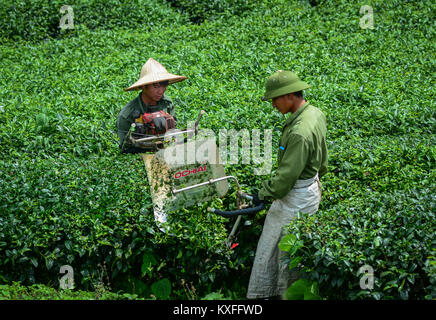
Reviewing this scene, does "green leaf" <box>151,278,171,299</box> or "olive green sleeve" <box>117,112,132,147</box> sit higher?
"olive green sleeve" <box>117,112,132,147</box>

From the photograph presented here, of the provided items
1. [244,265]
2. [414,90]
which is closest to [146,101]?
[244,265]

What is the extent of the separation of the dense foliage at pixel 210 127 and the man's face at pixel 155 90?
0.71m

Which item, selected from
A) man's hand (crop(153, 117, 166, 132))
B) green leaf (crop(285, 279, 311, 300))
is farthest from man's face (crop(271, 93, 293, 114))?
green leaf (crop(285, 279, 311, 300))

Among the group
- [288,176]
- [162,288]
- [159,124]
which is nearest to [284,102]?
[288,176]

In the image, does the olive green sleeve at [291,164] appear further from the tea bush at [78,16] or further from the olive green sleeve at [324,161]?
the tea bush at [78,16]

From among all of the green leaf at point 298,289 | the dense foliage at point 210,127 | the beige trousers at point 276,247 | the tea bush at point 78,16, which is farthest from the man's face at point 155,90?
the tea bush at point 78,16

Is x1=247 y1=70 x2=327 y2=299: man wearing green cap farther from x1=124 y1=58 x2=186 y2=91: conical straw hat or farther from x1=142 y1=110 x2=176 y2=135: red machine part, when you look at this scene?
x1=124 y1=58 x2=186 y2=91: conical straw hat

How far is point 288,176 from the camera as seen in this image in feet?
14.2

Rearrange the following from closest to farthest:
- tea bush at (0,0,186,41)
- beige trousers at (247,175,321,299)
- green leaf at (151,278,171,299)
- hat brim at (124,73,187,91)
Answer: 1. beige trousers at (247,175,321,299)
2. green leaf at (151,278,171,299)
3. hat brim at (124,73,187,91)
4. tea bush at (0,0,186,41)

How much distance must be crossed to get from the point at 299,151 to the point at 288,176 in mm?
203

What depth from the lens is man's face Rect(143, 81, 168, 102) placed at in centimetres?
562

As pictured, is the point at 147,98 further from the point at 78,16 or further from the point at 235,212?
the point at 78,16

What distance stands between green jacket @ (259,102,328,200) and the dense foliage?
0.36 metres
